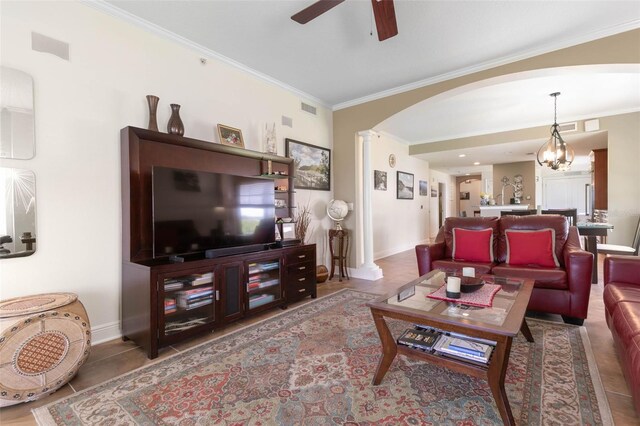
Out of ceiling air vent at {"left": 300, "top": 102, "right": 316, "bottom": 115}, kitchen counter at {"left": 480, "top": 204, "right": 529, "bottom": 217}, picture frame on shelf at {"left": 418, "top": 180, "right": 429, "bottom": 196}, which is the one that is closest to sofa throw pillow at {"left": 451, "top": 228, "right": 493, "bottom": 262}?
ceiling air vent at {"left": 300, "top": 102, "right": 316, "bottom": 115}

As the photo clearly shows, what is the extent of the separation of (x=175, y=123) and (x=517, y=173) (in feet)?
29.9

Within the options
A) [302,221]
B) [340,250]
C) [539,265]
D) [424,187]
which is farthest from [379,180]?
[539,265]

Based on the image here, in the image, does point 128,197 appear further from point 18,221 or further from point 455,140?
point 455,140

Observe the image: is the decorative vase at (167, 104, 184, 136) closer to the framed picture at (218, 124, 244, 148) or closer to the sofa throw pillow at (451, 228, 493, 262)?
the framed picture at (218, 124, 244, 148)

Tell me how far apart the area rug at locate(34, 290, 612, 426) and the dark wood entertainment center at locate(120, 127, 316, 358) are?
28 cm

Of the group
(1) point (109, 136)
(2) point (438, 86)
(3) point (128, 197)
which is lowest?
(3) point (128, 197)

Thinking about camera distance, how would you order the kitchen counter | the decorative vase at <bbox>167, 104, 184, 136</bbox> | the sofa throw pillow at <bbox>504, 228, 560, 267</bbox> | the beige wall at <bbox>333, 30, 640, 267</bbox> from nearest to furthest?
1. the decorative vase at <bbox>167, 104, 184, 136</bbox>
2. the beige wall at <bbox>333, 30, 640, 267</bbox>
3. the sofa throw pillow at <bbox>504, 228, 560, 267</bbox>
4. the kitchen counter

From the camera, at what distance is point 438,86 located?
379cm

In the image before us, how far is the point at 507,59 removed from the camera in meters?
3.30

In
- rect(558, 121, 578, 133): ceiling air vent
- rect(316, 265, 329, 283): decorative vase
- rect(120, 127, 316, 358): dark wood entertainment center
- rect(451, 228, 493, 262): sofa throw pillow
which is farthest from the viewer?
rect(558, 121, 578, 133): ceiling air vent

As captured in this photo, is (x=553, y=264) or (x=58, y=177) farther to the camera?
(x=553, y=264)

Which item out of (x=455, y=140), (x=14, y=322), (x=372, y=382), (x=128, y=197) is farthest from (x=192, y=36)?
(x=455, y=140)

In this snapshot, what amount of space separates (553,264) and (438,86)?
2449 millimetres

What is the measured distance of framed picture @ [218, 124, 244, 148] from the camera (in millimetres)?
3197
